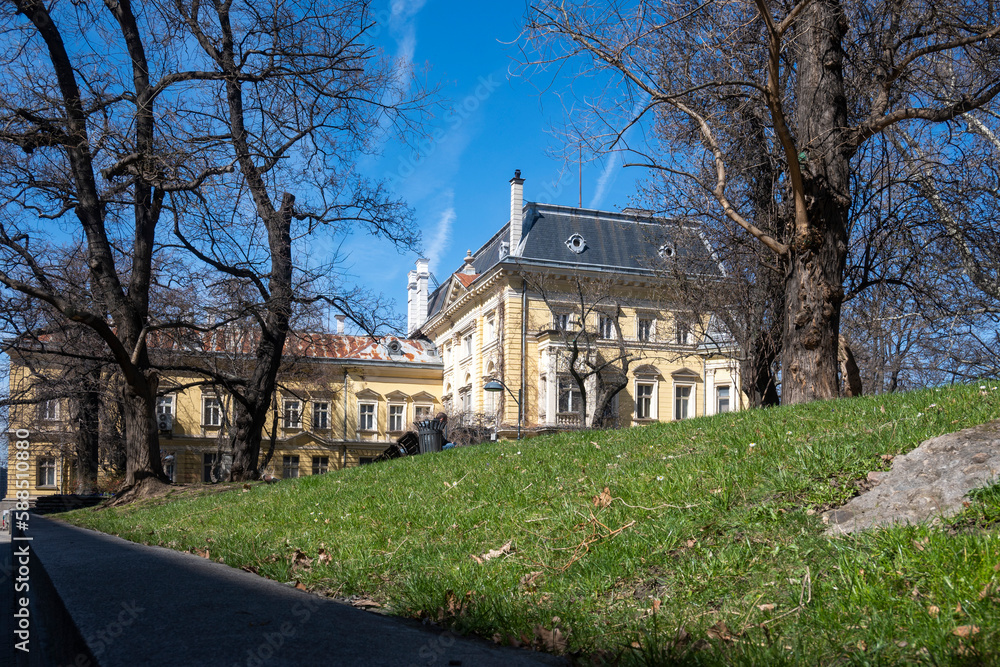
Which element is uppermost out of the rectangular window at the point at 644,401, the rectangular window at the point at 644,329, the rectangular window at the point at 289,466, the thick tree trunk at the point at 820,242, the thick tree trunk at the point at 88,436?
the rectangular window at the point at 644,329

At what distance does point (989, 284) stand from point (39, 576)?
1486 centimetres

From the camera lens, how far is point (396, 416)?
57.3 metres

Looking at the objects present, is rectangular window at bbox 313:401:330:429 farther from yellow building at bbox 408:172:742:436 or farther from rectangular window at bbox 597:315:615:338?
rectangular window at bbox 597:315:615:338

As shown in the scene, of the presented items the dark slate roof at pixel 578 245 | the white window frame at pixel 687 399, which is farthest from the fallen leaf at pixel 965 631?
the white window frame at pixel 687 399

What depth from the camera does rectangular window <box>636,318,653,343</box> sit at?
46.6m

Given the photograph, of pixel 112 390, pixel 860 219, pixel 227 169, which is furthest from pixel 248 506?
pixel 112 390

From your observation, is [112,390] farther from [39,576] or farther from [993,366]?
[993,366]

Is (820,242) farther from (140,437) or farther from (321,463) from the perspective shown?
(321,463)

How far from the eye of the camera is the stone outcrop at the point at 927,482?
3.83 m

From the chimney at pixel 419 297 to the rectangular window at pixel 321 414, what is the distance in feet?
38.3

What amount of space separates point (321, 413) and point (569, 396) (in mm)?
20340

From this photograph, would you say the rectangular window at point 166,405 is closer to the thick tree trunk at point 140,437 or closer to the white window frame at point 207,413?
the white window frame at point 207,413

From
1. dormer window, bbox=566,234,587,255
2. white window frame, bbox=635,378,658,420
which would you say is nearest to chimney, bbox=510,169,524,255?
dormer window, bbox=566,234,587,255

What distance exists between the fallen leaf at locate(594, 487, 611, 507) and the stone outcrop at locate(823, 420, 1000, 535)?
144cm
